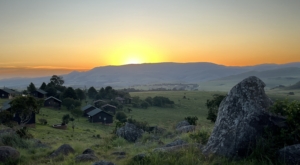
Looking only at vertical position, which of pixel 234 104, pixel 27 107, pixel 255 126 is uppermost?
pixel 234 104

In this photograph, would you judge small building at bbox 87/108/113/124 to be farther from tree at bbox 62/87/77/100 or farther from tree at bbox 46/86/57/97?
tree at bbox 46/86/57/97

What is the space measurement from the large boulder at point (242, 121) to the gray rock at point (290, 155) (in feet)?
2.82

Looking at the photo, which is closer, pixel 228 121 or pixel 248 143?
pixel 248 143

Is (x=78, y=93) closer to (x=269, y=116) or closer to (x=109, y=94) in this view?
(x=109, y=94)

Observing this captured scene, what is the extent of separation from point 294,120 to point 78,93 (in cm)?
9092

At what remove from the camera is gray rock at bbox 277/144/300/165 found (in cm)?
583

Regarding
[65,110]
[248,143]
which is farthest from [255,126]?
[65,110]

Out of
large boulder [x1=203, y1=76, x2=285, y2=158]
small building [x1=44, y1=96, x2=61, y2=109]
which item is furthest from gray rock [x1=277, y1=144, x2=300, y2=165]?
small building [x1=44, y1=96, x2=61, y2=109]

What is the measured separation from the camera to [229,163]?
6.32m

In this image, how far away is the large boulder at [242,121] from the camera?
22.7 ft

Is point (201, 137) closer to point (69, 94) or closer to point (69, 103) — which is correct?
point (69, 103)

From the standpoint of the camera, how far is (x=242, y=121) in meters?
7.28

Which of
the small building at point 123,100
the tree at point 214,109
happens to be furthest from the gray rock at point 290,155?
the small building at point 123,100

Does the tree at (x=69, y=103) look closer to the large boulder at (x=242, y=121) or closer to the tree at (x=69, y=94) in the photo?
the tree at (x=69, y=94)
